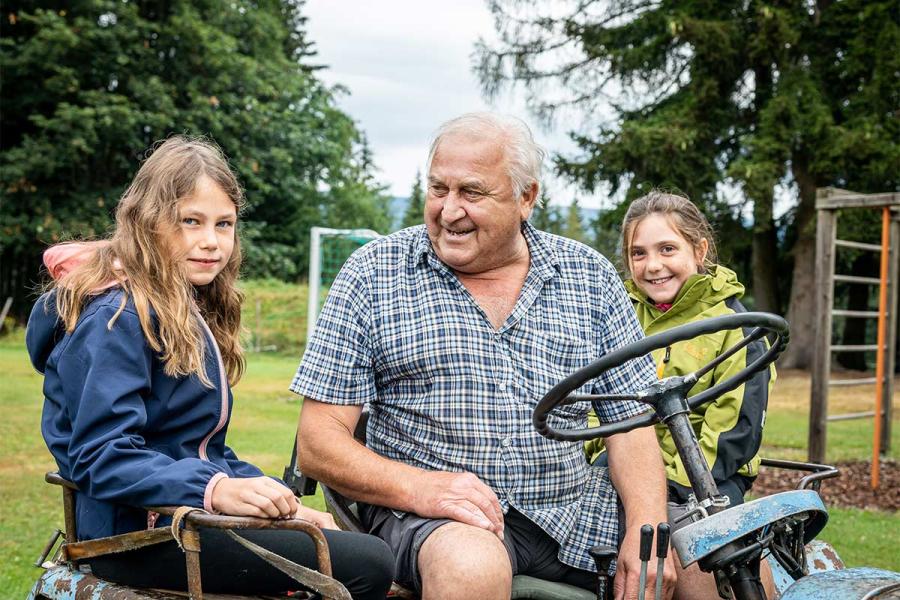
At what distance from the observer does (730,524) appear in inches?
69.8

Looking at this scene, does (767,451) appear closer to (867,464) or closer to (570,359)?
(867,464)

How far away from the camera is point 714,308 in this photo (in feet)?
10.9

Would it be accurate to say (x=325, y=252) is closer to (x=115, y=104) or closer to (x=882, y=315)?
(x=115, y=104)

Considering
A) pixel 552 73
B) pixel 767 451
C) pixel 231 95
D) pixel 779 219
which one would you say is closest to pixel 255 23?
pixel 231 95

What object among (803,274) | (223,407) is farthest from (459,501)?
(803,274)

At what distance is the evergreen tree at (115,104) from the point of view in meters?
23.0

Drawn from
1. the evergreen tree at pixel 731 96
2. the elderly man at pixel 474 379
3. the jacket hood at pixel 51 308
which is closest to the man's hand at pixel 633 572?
the elderly man at pixel 474 379

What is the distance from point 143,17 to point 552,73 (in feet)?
36.2

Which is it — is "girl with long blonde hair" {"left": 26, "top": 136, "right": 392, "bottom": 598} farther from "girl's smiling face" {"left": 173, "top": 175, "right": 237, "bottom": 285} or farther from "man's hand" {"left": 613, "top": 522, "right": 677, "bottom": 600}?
"man's hand" {"left": 613, "top": 522, "right": 677, "bottom": 600}

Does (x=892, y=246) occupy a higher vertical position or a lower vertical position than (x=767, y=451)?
higher

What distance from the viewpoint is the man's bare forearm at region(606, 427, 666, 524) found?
8.38 feet

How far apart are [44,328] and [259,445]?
6788mm

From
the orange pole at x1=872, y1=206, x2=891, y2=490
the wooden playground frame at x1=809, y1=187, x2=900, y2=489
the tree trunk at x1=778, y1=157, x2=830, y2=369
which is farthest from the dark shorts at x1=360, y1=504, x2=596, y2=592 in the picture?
the tree trunk at x1=778, y1=157, x2=830, y2=369

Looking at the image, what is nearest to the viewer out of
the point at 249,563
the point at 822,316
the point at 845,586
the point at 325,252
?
the point at 845,586
